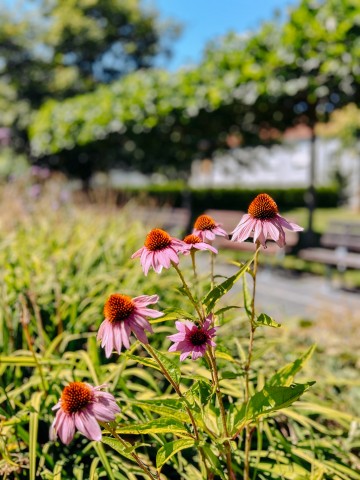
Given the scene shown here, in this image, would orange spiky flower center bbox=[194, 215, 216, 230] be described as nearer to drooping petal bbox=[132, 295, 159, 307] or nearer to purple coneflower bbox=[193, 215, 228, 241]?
purple coneflower bbox=[193, 215, 228, 241]

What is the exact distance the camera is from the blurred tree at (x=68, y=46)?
19609mm

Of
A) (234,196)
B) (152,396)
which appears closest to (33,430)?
(152,396)

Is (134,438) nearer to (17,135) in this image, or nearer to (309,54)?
(309,54)

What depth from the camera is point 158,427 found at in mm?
1153

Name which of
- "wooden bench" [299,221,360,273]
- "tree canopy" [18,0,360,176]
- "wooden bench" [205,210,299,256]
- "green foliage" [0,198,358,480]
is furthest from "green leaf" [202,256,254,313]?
"wooden bench" [205,210,299,256]

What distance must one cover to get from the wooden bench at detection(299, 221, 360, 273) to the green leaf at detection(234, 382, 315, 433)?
5844mm

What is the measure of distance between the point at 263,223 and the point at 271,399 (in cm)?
42

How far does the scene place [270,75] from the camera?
7465mm

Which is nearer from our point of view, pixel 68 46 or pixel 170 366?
pixel 170 366

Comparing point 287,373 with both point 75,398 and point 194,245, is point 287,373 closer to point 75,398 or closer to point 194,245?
point 194,245

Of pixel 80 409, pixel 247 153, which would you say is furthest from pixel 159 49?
pixel 80 409

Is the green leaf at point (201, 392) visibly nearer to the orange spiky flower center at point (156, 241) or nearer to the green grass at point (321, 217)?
the orange spiky flower center at point (156, 241)

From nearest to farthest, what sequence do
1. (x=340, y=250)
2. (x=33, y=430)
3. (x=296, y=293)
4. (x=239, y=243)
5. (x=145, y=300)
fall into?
1. (x=145, y=300)
2. (x=33, y=430)
3. (x=296, y=293)
4. (x=340, y=250)
5. (x=239, y=243)

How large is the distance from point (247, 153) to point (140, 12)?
8.96m
